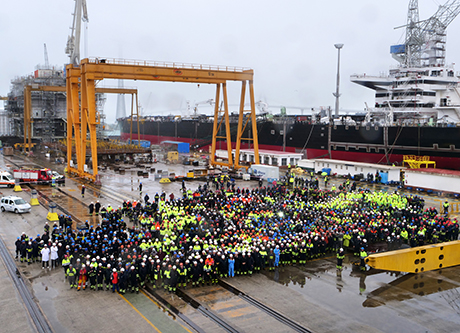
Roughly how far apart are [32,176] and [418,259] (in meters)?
32.3

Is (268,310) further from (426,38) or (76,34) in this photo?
(76,34)

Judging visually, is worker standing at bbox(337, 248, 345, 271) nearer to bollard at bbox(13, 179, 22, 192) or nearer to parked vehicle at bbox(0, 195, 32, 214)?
parked vehicle at bbox(0, 195, 32, 214)

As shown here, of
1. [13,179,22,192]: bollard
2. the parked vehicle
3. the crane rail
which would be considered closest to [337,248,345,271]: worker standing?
the crane rail

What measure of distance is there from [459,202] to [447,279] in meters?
16.5

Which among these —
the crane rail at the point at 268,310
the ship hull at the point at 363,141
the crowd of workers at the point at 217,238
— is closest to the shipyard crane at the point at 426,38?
the ship hull at the point at 363,141

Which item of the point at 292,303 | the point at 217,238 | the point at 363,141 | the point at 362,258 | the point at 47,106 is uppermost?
the point at 47,106

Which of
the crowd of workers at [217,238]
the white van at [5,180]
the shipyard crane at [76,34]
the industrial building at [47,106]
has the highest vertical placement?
the shipyard crane at [76,34]

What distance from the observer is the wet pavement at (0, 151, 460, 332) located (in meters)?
11.6

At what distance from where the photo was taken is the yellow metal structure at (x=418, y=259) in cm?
1538

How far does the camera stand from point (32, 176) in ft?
120

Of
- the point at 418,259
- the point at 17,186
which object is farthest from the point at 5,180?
the point at 418,259

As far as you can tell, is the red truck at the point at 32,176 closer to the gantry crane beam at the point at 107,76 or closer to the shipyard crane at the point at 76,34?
the gantry crane beam at the point at 107,76

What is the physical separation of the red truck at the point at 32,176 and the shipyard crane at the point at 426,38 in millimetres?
44871

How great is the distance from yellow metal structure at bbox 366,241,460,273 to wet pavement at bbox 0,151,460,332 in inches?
13.3
